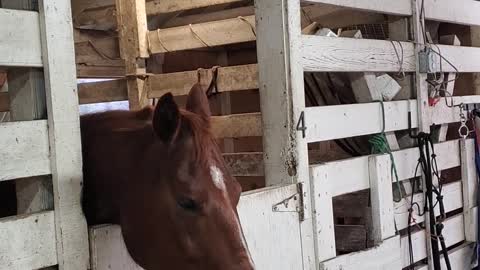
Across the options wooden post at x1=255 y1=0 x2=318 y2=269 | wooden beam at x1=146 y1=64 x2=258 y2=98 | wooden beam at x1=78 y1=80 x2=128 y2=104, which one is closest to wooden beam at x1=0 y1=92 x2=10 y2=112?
wooden beam at x1=78 y1=80 x2=128 y2=104

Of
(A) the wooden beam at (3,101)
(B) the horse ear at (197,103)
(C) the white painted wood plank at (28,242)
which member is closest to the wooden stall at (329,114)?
(C) the white painted wood plank at (28,242)

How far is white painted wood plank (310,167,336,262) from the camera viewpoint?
7.83 ft

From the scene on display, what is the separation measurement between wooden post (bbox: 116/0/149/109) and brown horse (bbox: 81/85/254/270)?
1.60 m

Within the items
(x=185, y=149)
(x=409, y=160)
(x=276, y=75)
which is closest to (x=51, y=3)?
(x=185, y=149)

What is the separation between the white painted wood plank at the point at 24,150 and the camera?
1.46 metres

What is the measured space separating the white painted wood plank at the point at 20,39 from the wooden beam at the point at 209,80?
129 centimetres

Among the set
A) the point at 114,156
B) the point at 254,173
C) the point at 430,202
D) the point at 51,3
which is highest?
the point at 51,3

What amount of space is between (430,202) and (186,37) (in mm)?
1405

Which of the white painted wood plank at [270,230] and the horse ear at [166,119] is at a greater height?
the horse ear at [166,119]

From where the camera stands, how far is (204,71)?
9.72 ft

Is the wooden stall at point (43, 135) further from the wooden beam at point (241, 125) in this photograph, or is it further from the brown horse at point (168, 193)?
the wooden beam at point (241, 125)

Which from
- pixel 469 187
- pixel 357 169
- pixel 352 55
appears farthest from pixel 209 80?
pixel 469 187

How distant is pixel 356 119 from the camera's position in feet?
8.75

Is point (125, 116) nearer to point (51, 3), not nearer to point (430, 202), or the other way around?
point (51, 3)
